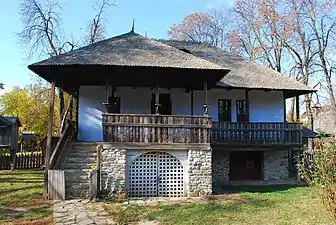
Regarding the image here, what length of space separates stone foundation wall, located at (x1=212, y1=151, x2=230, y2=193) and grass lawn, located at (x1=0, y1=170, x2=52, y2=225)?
7852mm

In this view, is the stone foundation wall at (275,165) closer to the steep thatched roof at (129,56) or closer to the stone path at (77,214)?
the steep thatched roof at (129,56)

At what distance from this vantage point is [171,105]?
50.5ft

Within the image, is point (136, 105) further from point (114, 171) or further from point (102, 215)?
point (102, 215)

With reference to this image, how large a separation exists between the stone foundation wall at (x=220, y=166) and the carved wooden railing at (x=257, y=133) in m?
1.55

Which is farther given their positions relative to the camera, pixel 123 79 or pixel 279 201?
pixel 123 79

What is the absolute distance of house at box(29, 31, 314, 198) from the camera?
11117 millimetres

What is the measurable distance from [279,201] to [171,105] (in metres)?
6.92

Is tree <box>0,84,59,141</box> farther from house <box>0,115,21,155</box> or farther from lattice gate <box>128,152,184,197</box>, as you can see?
lattice gate <box>128,152,184,197</box>

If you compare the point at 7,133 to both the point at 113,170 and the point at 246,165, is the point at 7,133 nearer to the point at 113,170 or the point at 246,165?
the point at 113,170

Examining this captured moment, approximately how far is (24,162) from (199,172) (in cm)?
1300

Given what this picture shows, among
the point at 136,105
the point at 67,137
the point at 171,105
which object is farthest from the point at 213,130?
the point at 67,137

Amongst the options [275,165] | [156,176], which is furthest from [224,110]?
[156,176]

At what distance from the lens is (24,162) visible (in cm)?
1966

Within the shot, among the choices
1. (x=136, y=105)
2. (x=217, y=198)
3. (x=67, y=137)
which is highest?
(x=136, y=105)
